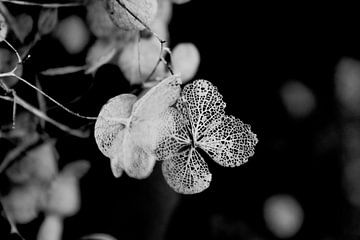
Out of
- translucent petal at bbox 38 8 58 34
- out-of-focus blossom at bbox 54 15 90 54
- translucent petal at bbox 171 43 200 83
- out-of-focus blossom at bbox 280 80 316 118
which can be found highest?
translucent petal at bbox 38 8 58 34

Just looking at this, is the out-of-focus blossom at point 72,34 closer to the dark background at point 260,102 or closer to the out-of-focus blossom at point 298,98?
the dark background at point 260,102

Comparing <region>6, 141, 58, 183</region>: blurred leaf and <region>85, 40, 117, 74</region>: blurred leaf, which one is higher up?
<region>85, 40, 117, 74</region>: blurred leaf

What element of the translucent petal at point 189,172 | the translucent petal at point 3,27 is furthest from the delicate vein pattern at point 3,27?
the translucent petal at point 189,172

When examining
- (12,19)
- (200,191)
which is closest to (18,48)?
(12,19)

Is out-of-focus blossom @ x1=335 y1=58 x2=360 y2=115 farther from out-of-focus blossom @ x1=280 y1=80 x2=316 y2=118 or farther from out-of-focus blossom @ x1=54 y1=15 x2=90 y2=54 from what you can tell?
out-of-focus blossom @ x1=54 y1=15 x2=90 y2=54

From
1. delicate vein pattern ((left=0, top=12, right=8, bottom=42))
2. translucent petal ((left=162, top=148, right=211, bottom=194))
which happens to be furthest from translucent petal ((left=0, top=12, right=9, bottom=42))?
translucent petal ((left=162, top=148, right=211, bottom=194))

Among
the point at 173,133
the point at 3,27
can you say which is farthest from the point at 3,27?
the point at 173,133

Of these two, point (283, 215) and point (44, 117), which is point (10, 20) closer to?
point (44, 117)

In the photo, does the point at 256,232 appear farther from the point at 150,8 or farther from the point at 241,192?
the point at 150,8
